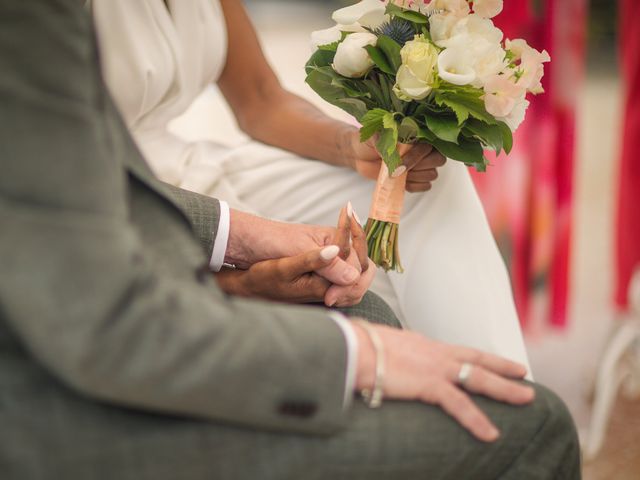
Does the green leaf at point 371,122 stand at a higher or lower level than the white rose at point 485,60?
lower

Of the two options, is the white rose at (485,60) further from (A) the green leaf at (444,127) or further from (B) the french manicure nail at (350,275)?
(B) the french manicure nail at (350,275)

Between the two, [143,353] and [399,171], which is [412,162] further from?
[143,353]

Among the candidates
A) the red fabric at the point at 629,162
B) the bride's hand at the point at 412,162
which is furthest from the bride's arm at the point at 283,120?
the red fabric at the point at 629,162

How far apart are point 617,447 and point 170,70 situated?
142 cm

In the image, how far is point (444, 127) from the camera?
1.12 m

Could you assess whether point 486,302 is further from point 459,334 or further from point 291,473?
point 291,473

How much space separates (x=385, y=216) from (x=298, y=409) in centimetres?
57

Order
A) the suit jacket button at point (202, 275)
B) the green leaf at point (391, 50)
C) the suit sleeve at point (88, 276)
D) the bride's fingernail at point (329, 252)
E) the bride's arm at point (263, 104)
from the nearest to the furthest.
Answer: the suit sleeve at point (88, 276) < the suit jacket button at point (202, 275) < the bride's fingernail at point (329, 252) < the green leaf at point (391, 50) < the bride's arm at point (263, 104)

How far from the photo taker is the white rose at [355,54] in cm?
115

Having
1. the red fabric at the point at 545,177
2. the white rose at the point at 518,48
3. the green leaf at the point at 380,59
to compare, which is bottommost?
the red fabric at the point at 545,177

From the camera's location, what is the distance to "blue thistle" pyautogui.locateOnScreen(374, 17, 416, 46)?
1162mm

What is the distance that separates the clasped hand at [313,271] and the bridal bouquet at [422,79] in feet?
0.38

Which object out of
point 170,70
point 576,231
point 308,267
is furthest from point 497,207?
point 308,267

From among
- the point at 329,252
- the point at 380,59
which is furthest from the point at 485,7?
the point at 329,252
